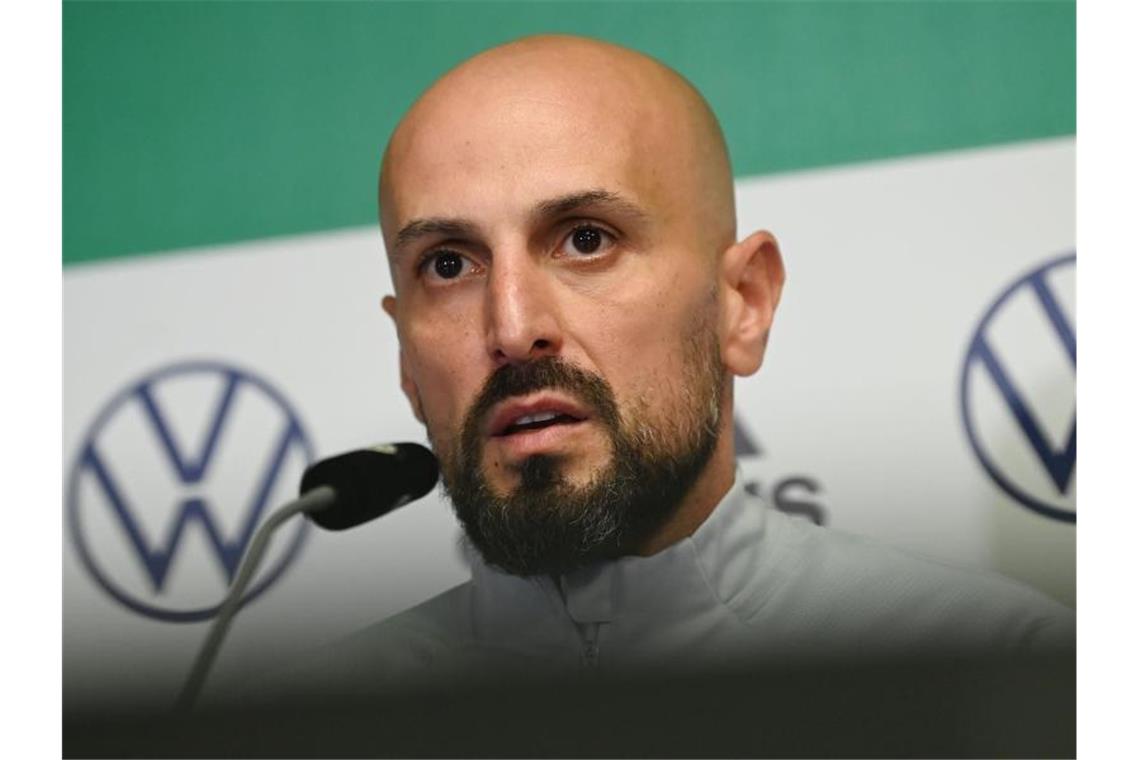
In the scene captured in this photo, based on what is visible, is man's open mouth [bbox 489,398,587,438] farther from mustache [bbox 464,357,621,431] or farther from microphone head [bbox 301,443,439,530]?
microphone head [bbox 301,443,439,530]

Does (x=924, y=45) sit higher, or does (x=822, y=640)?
(x=924, y=45)

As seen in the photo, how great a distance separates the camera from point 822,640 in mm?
1587

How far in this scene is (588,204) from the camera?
151 centimetres

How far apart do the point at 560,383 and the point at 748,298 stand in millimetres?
268

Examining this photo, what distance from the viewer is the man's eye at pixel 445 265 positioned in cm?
156

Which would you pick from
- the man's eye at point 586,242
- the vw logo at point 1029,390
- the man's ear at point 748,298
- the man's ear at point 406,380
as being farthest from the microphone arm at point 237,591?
the vw logo at point 1029,390

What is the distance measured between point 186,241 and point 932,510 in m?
1.06

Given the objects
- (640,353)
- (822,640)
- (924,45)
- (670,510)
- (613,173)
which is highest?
(924,45)

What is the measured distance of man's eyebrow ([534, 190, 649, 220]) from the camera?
4.96ft

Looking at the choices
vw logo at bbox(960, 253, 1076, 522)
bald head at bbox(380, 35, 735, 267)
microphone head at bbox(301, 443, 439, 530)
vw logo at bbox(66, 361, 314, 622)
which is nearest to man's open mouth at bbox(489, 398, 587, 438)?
microphone head at bbox(301, 443, 439, 530)

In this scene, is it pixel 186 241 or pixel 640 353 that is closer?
pixel 640 353

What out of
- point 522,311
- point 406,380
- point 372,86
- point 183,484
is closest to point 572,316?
point 522,311

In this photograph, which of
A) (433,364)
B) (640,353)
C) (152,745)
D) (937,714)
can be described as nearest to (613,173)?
(640,353)
